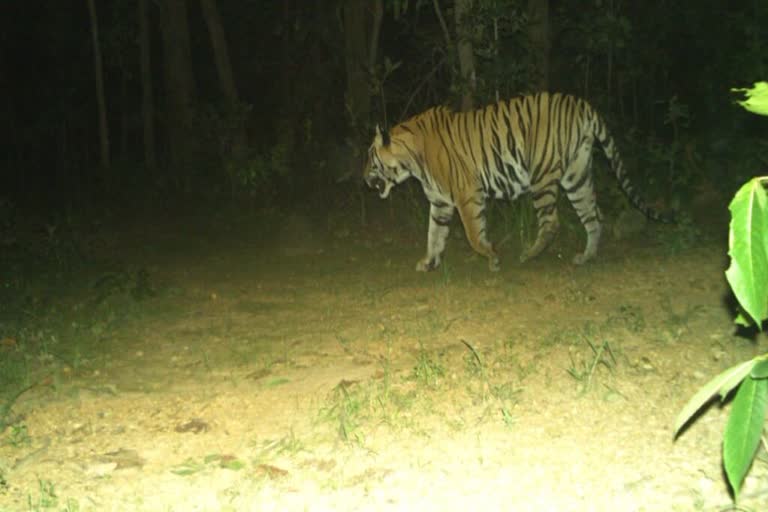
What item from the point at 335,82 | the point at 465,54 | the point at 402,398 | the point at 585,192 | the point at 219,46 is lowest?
the point at 402,398

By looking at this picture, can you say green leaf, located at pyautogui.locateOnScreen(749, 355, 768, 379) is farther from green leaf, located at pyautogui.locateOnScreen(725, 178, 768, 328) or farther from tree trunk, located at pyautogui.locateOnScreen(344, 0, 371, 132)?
tree trunk, located at pyautogui.locateOnScreen(344, 0, 371, 132)

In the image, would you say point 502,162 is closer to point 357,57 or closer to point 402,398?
point 402,398

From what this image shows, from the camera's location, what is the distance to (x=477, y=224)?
24.8ft

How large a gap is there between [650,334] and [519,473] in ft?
6.35

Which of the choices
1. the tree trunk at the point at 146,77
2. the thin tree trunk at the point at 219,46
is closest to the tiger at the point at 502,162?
the thin tree trunk at the point at 219,46

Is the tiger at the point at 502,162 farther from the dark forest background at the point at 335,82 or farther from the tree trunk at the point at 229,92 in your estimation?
the tree trunk at the point at 229,92

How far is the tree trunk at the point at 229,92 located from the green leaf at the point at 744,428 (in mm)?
12283

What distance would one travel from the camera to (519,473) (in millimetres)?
3271

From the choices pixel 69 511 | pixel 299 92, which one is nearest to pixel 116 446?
pixel 69 511

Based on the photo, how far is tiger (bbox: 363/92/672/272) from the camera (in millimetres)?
7520

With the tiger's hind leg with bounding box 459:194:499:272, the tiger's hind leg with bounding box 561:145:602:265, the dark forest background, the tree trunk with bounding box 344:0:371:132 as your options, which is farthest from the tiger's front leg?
the tree trunk with bounding box 344:0:371:132

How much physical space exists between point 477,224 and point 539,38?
296 centimetres

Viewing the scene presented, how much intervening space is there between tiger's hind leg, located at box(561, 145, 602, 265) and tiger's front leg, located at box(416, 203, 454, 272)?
1.13 metres

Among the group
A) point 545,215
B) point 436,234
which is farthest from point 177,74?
point 545,215
